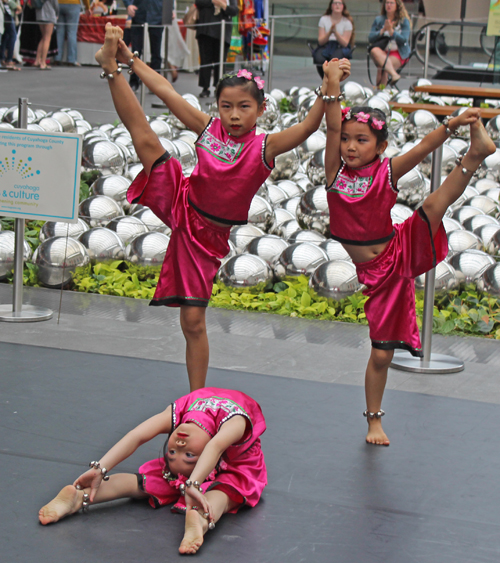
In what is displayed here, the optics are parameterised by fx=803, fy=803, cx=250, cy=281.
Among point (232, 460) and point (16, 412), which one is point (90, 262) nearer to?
point (16, 412)

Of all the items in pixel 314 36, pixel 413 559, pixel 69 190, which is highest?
pixel 314 36

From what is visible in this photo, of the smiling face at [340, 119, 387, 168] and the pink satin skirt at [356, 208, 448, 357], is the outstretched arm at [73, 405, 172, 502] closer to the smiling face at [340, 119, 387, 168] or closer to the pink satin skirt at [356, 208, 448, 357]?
the pink satin skirt at [356, 208, 448, 357]

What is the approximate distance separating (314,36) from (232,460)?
13982 mm

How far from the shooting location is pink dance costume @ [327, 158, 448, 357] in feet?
11.3

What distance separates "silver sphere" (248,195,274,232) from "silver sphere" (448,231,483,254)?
1.50 meters

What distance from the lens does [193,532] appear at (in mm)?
2592

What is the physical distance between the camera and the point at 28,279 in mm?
6039

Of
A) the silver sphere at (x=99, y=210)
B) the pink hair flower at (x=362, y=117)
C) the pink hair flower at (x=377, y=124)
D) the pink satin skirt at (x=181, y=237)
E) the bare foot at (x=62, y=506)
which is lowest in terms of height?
the bare foot at (x=62, y=506)

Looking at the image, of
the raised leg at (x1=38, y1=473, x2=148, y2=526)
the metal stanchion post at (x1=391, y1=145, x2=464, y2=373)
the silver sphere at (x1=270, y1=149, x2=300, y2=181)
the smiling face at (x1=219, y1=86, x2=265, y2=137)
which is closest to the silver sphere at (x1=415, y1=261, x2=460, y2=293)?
the metal stanchion post at (x1=391, y1=145, x2=464, y2=373)

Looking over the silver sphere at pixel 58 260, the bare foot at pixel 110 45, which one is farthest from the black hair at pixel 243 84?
the silver sphere at pixel 58 260

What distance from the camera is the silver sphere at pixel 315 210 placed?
684cm

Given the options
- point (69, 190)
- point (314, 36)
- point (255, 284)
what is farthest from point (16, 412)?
point (314, 36)

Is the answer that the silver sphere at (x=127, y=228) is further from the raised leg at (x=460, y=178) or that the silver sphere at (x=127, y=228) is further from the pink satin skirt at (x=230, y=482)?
the pink satin skirt at (x=230, y=482)

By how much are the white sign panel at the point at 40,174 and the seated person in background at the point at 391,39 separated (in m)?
9.34
